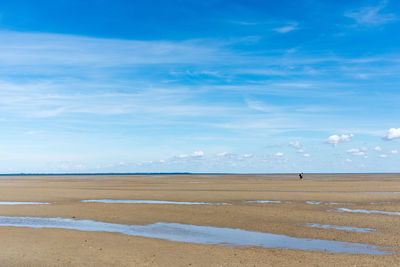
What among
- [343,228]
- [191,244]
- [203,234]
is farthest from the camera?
[343,228]

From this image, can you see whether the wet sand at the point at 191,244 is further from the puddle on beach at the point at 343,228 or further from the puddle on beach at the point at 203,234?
the puddle on beach at the point at 203,234

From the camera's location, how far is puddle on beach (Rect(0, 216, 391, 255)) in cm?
1564

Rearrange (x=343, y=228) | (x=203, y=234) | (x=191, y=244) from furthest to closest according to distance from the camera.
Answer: (x=343, y=228) < (x=203, y=234) < (x=191, y=244)

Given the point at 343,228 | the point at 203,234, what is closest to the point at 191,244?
the point at 203,234

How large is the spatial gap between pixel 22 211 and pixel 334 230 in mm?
22199

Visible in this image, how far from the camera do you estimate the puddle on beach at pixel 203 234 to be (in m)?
15.6

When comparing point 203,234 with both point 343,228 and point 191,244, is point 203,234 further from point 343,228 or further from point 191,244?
point 343,228

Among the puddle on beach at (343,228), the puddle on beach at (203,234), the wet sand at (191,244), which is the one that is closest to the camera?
the wet sand at (191,244)

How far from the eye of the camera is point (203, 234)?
18.7 m

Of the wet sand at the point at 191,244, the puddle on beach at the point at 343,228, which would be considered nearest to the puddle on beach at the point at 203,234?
the wet sand at the point at 191,244

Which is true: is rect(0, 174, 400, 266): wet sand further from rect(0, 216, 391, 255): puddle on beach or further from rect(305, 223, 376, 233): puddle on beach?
rect(0, 216, 391, 255): puddle on beach

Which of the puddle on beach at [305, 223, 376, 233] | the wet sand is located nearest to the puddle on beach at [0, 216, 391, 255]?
the wet sand

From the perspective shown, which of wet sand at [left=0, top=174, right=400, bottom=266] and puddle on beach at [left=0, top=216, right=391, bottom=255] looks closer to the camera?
wet sand at [left=0, top=174, right=400, bottom=266]

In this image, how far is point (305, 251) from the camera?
48.5 ft
